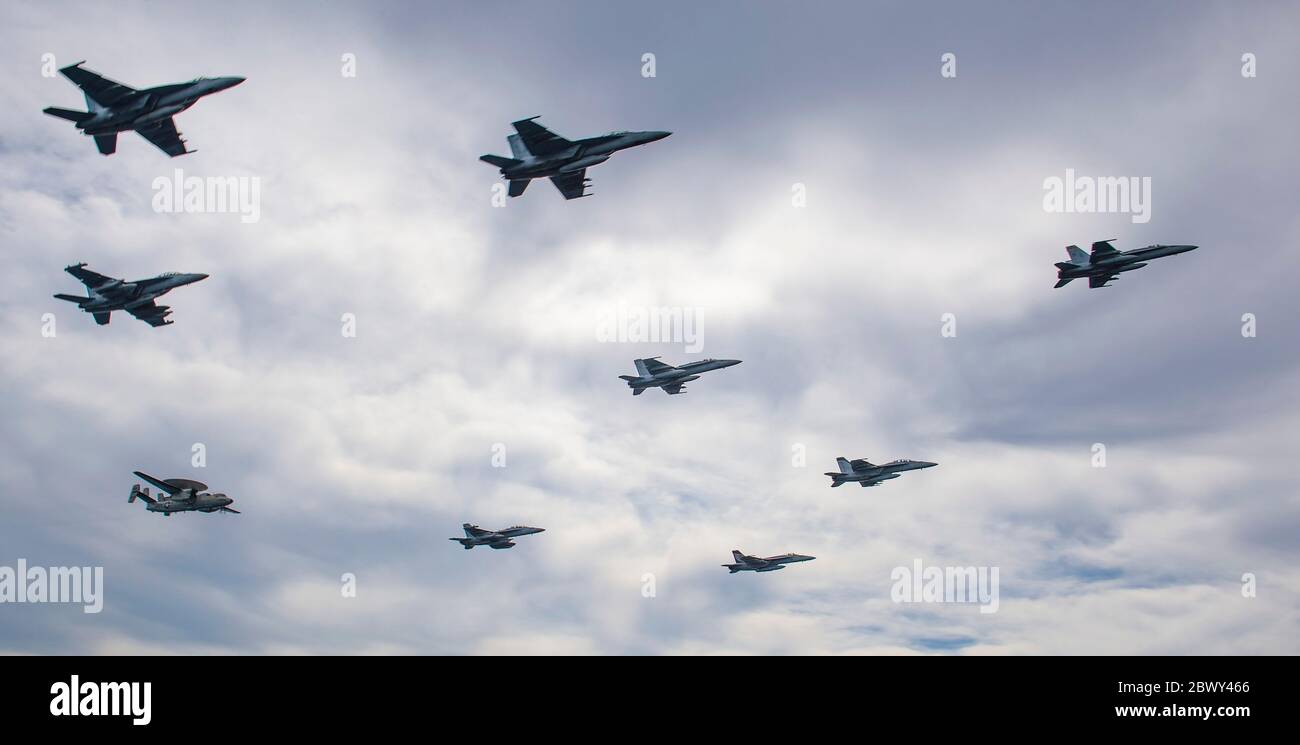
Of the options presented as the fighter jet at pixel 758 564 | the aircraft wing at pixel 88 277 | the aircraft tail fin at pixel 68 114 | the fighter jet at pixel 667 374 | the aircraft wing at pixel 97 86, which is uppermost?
the aircraft wing at pixel 97 86

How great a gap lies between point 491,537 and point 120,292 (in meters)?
63.9

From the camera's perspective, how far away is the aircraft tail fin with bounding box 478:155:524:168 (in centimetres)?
8444

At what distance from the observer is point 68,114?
240ft

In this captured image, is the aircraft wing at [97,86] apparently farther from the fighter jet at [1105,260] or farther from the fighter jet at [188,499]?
the fighter jet at [1105,260]

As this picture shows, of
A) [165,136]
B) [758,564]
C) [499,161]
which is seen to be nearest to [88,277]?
[165,136]

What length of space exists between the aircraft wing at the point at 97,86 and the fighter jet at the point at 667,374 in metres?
66.8

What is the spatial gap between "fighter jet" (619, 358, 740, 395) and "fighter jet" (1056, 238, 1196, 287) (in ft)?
148

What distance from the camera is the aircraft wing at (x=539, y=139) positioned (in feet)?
273

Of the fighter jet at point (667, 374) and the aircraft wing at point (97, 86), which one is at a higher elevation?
the aircraft wing at point (97, 86)

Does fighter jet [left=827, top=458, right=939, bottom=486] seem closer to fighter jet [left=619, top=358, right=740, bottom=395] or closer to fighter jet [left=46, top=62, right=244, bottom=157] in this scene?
fighter jet [left=619, top=358, right=740, bottom=395]

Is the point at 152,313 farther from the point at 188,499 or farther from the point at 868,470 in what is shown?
the point at 868,470

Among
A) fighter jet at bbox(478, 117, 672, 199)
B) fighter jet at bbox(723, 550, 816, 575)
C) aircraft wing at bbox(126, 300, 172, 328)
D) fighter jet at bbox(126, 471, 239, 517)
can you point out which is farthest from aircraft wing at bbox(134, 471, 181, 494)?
fighter jet at bbox(723, 550, 816, 575)

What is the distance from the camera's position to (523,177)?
86.4 meters

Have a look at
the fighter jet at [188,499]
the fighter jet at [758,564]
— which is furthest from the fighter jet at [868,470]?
the fighter jet at [188,499]
